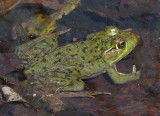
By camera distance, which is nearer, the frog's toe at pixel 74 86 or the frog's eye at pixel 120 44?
the frog's toe at pixel 74 86

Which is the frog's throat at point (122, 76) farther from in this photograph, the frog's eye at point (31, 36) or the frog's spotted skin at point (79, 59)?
the frog's eye at point (31, 36)

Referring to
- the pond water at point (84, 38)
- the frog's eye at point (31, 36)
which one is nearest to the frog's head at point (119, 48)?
the pond water at point (84, 38)

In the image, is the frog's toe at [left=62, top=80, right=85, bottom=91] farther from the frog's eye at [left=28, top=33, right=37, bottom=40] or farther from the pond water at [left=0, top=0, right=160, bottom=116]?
→ the frog's eye at [left=28, top=33, right=37, bottom=40]

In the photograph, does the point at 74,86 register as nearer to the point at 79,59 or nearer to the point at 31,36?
the point at 79,59

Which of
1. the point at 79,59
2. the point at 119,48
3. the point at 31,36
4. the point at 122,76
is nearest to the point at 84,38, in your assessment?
the point at 79,59

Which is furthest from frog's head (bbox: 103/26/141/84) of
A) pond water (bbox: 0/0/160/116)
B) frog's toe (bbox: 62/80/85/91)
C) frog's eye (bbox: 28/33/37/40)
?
frog's eye (bbox: 28/33/37/40)
